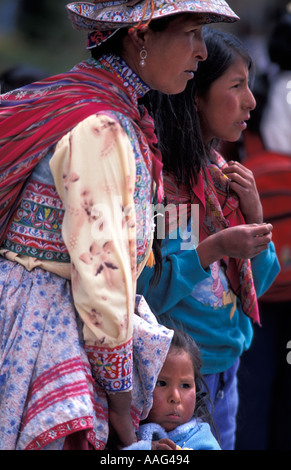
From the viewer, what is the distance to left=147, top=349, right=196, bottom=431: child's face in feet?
8.05

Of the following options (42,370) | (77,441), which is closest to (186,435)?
(77,441)

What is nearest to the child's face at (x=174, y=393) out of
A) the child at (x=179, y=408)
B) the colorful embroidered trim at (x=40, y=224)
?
the child at (x=179, y=408)

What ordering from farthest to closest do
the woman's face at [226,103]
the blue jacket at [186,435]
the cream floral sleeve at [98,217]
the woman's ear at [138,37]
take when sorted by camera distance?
the woman's face at [226,103]
the blue jacket at [186,435]
the woman's ear at [138,37]
the cream floral sleeve at [98,217]

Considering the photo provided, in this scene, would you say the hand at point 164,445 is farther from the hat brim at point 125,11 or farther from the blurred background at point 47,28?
the blurred background at point 47,28

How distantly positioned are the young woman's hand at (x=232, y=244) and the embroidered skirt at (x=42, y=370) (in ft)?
2.56

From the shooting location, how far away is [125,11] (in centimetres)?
204

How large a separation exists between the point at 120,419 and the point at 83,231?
0.52 meters

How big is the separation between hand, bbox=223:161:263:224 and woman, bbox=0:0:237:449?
0.80 metres

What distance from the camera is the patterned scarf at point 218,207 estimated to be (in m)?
2.75

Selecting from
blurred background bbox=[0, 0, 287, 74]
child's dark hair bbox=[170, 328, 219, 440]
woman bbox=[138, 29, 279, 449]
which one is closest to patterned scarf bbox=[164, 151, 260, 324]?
woman bbox=[138, 29, 279, 449]
